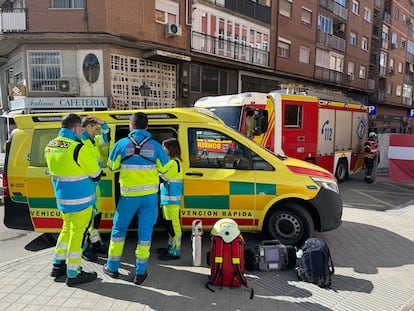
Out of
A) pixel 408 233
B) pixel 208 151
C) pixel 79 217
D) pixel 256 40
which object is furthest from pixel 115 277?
pixel 256 40

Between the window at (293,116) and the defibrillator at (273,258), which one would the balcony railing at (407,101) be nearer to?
the window at (293,116)

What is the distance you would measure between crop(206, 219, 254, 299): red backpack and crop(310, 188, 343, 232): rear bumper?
163 cm

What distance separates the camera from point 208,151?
4770 mm

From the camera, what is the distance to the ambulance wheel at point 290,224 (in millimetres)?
4641

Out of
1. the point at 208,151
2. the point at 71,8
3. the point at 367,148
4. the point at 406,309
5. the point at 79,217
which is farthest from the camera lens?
the point at 71,8

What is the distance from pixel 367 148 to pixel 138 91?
11.0m

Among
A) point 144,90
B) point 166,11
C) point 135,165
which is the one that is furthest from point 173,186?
point 166,11

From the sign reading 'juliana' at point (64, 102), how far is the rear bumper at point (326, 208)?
1259 cm

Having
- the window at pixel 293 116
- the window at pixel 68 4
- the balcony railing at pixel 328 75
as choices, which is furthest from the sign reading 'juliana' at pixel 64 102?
the balcony railing at pixel 328 75

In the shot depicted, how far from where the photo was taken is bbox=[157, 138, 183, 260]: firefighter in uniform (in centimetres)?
418

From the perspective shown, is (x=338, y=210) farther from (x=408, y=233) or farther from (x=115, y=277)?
(x=115, y=277)

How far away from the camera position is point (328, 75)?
27578 millimetres

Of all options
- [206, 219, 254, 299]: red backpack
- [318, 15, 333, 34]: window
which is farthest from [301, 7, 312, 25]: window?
[206, 219, 254, 299]: red backpack

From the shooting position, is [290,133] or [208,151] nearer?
[208,151]
